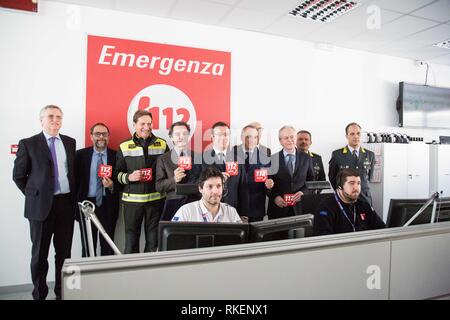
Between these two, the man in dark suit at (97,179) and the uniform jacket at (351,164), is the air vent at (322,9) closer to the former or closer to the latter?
the uniform jacket at (351,164)

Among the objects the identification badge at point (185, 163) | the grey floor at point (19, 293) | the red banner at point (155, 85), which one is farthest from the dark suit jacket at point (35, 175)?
the identification badge at point (185, 163)

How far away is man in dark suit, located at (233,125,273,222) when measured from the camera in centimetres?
328

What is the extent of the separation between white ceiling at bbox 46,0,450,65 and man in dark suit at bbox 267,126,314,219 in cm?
136

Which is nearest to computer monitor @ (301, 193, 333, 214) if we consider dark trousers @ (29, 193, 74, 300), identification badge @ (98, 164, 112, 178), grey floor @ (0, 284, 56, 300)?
identification badge @ (98, 164, 112, 178)

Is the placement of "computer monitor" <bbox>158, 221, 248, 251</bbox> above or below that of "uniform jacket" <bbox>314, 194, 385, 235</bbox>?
above

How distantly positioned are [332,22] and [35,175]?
144 inches

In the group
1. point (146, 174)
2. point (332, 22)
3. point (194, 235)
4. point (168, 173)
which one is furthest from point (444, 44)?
point (194, 235)

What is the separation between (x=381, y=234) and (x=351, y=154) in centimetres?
325

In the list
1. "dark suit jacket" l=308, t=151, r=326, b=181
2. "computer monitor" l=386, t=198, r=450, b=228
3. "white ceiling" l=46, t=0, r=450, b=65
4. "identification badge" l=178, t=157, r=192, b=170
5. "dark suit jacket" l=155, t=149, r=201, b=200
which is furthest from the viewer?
"dark suit jacket" l=308, t=151, r=326, b=181

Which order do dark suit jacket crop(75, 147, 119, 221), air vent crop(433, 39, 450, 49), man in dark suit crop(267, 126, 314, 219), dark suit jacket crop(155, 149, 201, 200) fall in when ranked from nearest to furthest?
dark suit jacket crop(155, 149, 201, 200)
dark suit jacket crop(75, 147, 119, 221)
man in dark suit crop(267, 126, 314, 219)
air vent crop(433, 39, 450, 49)

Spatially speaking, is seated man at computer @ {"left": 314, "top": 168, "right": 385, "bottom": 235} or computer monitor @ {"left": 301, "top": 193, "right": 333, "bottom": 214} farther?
computer monitor @ {"left": 301, "top": 193, "right": 333, "bottom": 214}

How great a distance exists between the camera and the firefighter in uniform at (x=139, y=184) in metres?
3.22

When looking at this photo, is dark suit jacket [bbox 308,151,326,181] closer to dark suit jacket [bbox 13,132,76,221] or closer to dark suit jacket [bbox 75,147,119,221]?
dark suit jacket [bbox 75,147,119,221]

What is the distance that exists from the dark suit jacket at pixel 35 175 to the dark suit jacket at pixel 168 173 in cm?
94
